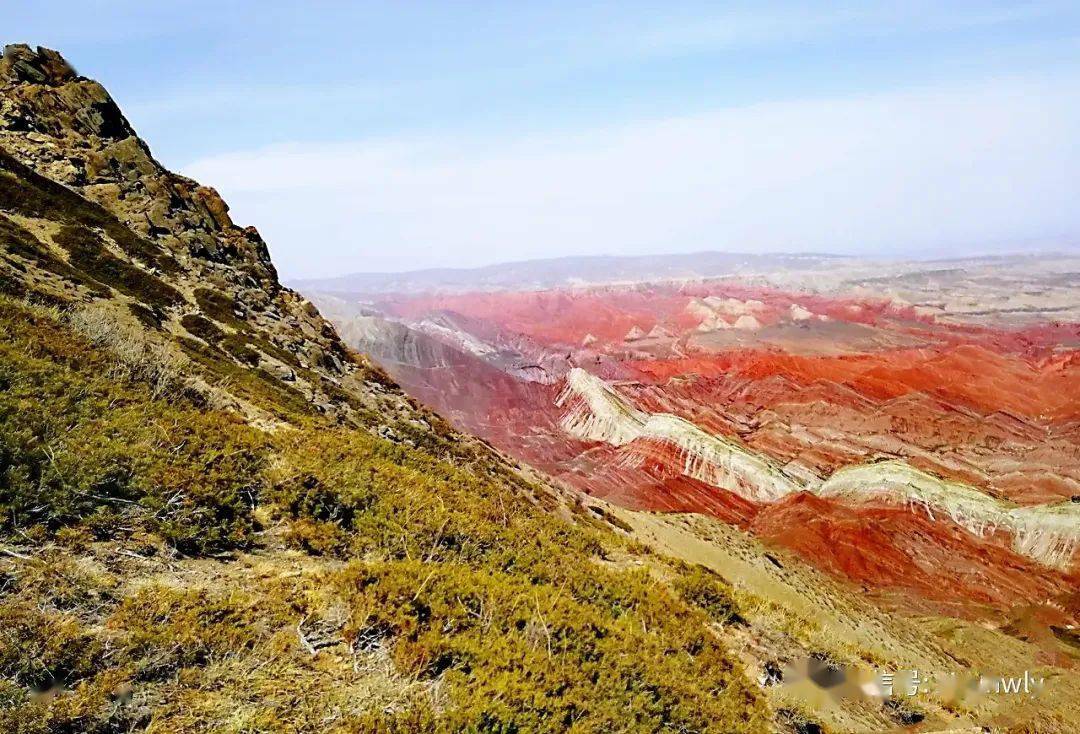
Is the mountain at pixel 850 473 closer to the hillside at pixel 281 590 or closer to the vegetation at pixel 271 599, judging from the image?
the hillside at pixel 281 590

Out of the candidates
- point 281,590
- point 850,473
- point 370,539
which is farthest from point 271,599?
point 850,473

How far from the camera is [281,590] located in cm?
647

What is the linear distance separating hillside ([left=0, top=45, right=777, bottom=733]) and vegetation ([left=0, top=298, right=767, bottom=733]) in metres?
0.03

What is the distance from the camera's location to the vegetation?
4809 mm

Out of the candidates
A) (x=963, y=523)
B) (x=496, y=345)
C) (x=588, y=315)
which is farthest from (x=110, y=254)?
(x=588, y=315)

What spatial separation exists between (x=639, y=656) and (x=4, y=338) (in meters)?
10.3

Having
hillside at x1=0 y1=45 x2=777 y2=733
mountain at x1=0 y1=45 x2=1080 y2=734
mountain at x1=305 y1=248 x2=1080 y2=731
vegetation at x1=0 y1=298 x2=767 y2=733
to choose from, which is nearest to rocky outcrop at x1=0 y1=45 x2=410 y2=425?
mountain at x1=0 y1=45 x2=1080 y2=734

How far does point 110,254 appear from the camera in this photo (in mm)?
25219

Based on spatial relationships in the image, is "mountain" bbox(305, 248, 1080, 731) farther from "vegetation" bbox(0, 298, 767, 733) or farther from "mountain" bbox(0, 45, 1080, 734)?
"vegetation" bbox(0, 298, 767, 733)

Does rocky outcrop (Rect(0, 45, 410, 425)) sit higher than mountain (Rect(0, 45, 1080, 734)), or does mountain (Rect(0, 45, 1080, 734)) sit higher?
rocky outcrop (Rect(0, 45, 410, 425))

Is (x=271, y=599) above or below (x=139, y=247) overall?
below

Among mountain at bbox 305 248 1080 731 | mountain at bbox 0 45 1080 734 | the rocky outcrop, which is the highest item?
the rocky outcrop

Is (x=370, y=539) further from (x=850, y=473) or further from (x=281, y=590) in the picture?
(x=850, y=473)

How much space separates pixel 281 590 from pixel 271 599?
246 millimetres
